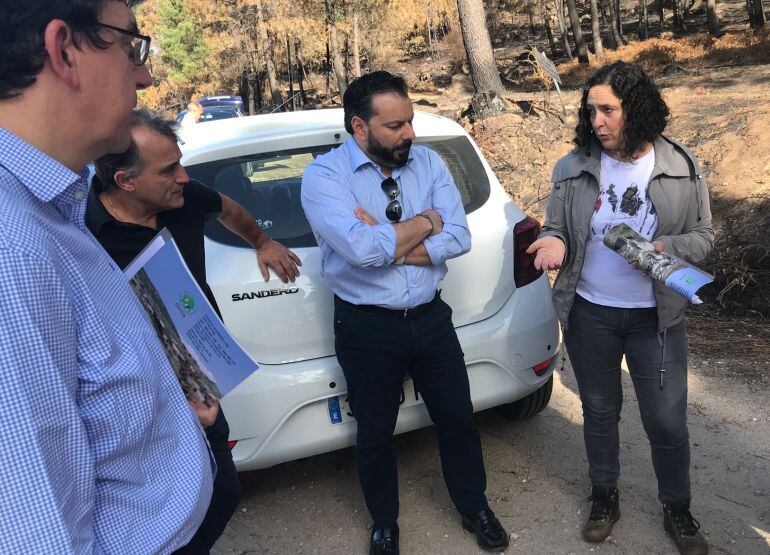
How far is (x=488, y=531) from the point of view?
2.99 metres

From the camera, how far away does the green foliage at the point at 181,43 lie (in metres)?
47.4

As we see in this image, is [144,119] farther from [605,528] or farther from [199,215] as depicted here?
[605,528]

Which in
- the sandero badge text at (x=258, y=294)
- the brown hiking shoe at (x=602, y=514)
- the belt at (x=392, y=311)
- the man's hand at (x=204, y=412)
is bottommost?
the brown hiking shoe at (x=602, y=514)

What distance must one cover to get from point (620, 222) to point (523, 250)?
588 millimetres

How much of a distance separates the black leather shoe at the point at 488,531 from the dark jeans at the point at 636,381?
513mm

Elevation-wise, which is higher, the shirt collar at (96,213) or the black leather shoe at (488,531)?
the shirt collar at (96,213)

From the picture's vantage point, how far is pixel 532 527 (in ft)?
10.3

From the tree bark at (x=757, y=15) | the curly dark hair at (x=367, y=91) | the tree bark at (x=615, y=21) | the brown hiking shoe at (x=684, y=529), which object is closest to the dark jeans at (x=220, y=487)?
the curly dark hair at (x=367, y=91)

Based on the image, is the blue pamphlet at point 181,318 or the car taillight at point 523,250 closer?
the blue pamphlet at point 181,318

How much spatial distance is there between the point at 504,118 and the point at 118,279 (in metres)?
10.2

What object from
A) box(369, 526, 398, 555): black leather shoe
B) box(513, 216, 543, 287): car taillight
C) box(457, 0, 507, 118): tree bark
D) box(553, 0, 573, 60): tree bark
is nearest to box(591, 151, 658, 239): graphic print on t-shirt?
box(513, 216, 543, 287): car taillight

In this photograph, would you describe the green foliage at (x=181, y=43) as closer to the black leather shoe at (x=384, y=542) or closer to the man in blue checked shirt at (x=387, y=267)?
the man in blue checked shirt at (x=387, y=267)

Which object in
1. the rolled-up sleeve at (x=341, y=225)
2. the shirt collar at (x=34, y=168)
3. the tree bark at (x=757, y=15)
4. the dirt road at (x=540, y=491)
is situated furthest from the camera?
the tree bark at (x=757, y=15)

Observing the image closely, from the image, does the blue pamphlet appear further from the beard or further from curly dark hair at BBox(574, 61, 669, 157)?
curly dark hair at BBox(574, 61, 669, 157)
